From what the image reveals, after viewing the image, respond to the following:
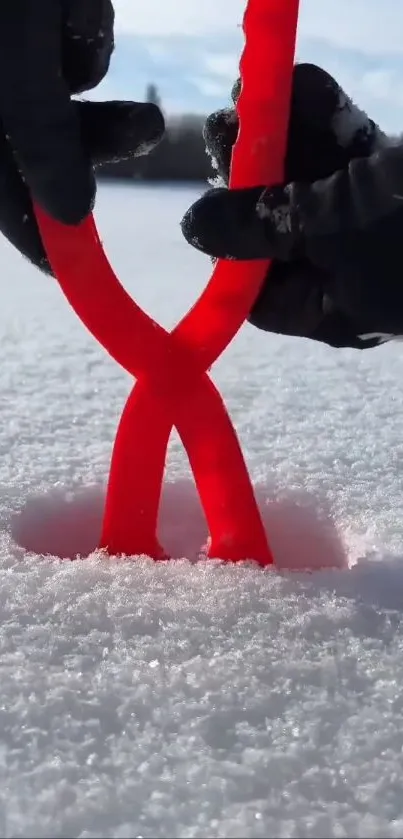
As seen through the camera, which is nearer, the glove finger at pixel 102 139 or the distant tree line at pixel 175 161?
the glove finger at pixel 102 139

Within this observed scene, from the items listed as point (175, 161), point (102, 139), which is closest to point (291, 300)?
point (102, 139)

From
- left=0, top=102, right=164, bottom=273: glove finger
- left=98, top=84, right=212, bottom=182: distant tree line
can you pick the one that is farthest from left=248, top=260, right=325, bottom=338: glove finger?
left=98, top=84, right=212, bottom=182: distant tree line

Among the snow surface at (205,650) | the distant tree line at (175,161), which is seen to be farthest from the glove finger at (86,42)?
the distant tree line at (175,161)

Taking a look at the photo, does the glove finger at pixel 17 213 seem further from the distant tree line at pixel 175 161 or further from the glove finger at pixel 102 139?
the distant tree line at pixel 175 161

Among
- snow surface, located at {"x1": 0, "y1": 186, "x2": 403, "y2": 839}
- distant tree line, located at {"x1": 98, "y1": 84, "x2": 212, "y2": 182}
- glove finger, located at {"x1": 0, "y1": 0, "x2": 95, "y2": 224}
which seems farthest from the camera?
distant tree line, located at {"x1": 98, "y1": 84, "x2": 212, "y2": 182}

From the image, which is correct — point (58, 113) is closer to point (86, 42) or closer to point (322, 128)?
point (86, 42)

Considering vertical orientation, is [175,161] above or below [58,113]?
above

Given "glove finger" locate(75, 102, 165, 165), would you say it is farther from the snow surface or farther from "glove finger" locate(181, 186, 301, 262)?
the snow surface
